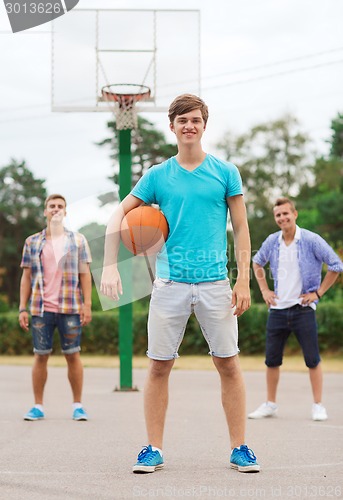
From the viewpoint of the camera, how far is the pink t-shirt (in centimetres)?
788

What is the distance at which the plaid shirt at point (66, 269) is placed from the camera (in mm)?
7875

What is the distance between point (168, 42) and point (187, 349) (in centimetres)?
1136

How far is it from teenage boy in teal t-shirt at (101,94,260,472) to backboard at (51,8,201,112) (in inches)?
253

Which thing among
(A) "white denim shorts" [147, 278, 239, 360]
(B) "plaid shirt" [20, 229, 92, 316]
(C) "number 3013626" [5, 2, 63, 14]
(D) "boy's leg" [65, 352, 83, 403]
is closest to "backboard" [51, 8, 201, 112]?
(C) "number 3013626" [5, 2, 63, 14]

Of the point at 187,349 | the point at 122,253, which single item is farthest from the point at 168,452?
the point at 187,349

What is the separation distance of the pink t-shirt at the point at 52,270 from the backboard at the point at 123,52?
393 cm

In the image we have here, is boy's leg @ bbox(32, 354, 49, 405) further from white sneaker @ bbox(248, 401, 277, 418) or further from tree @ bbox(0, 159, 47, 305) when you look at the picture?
tree @ bbox(0, 159, 47, 305)

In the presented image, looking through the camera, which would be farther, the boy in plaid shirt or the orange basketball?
the boy in plaid shirt

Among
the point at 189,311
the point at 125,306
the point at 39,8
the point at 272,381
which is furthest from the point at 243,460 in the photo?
the point at 39,8

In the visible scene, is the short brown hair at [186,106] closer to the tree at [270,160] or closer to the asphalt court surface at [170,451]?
the asphalt court surface at [170,451]

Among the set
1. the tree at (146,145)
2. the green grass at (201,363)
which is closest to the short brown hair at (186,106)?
the green grass at (201,363)

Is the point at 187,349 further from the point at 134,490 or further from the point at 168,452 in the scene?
the point at 134,490

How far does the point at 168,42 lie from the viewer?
1241 cm

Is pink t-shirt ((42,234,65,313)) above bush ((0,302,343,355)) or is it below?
above
